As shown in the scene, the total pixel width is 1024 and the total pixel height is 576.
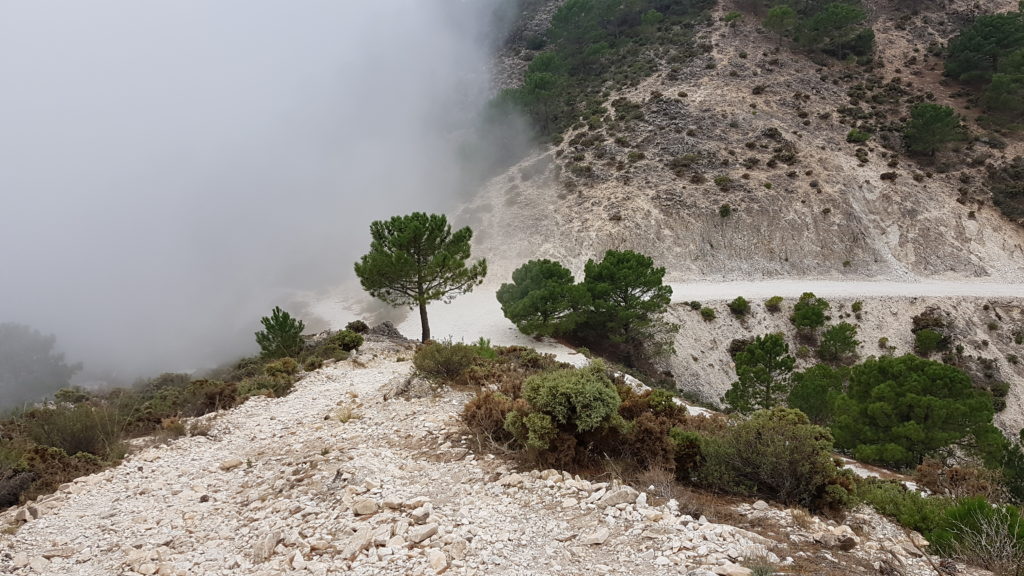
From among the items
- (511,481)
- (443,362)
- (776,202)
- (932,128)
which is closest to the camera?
(511,481)

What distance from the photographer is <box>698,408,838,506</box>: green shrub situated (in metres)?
5.99

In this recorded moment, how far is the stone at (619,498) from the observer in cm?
525

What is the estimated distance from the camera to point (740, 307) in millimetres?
29938

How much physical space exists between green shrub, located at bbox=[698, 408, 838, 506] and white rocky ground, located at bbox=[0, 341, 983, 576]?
600mm

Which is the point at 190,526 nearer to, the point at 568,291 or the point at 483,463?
the point at 483,463

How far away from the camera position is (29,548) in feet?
18.9

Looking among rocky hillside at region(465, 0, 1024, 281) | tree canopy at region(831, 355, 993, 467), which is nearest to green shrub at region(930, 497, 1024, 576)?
tree canopy at region(831, 355, 993, 467)

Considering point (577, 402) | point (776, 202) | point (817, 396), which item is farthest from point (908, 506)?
point (776, 202)

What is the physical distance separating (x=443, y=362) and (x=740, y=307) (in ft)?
80.2

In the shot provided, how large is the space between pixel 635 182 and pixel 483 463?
123ft

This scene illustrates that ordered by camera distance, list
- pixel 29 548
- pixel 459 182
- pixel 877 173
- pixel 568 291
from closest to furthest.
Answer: pixel 29 548 → pixel 568 291 → pixel 877 173 → pixel 459 182

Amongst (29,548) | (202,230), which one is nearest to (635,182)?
(29,548)

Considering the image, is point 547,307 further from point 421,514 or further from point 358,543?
point 358,543

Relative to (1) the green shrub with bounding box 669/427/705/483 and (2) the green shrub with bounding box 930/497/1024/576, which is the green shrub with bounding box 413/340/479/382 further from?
(2) the green shrub with bounding box 930/497/1024/576
